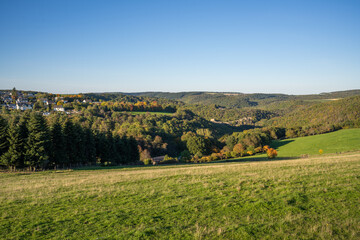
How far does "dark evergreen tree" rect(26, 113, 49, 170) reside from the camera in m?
32.4

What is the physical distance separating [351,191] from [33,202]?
17.0 meters

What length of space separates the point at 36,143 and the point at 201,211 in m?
33.5

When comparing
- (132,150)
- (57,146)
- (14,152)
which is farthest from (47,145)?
(132,150)

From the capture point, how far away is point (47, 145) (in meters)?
35.5

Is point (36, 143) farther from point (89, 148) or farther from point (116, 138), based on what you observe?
point (116, 138)

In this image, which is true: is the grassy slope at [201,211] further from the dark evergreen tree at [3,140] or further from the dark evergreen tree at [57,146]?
the dark evergreen tree at [57,146]

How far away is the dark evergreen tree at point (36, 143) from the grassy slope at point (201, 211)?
2220 cm

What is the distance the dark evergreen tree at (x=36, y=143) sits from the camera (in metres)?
32.4

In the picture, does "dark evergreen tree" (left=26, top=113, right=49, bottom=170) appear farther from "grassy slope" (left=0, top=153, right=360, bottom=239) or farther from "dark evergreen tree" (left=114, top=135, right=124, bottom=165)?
"grassy slope" (left=0, top=153, right=360, bottom=239)

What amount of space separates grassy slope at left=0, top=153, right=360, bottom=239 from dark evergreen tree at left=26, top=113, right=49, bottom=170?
72.8 feet

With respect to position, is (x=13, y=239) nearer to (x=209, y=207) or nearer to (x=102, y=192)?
(x=102, y=192)

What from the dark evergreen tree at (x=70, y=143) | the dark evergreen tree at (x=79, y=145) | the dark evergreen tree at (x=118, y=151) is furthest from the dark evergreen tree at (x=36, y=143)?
the dark evergreen tree at (x=118, y=151)

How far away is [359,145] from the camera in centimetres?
5616

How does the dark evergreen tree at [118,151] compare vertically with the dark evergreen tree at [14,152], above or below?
below
